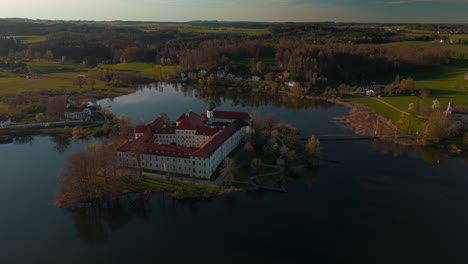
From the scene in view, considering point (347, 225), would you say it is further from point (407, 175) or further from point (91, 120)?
point (91, 120)

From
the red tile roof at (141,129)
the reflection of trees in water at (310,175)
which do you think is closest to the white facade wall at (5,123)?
the red tile roof at (141,129)

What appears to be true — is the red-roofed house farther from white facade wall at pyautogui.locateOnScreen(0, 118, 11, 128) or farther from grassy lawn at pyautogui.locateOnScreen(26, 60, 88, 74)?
grassy lawn at pyautogui.locateOnScreen(26, 60, 88, 74)

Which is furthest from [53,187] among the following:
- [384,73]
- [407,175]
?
[384,73]

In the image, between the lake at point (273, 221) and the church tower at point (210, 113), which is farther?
the church tower at point (210, 113)

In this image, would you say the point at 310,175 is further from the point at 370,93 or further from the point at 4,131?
the point at 370,93

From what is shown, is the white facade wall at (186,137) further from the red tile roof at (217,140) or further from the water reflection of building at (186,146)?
the red tile roof at (217,140)

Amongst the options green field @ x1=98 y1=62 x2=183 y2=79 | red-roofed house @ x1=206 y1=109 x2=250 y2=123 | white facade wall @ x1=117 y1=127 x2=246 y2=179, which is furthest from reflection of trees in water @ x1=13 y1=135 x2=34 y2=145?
green field @ x1=98 y1=62 x2=183 y2=79

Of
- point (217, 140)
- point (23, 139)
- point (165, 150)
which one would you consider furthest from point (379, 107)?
point (23, 139)
